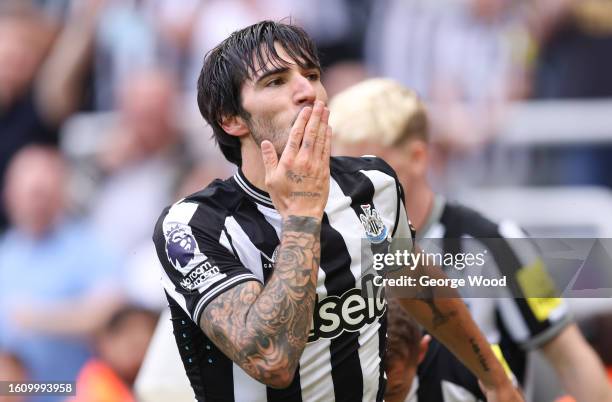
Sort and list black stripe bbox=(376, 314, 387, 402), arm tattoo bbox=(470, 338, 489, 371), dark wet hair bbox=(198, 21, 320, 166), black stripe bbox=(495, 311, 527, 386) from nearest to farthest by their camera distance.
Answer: dark wet hair bbox=(198, 21, 320, 166) < black stripe bbox=(376, 314, 387, 402) < arm tattoo bbox=(470, 338, 489, 371) < black stripe bbox=(495, 311, 527, 386)

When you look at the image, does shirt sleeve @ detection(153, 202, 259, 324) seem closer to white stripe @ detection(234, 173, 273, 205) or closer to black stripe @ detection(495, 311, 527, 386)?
white stripe @ detection(234, 173, 273, 205)

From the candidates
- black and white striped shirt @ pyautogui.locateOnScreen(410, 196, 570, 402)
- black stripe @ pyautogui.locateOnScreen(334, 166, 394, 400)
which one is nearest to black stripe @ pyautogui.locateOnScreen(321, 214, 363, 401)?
black stripe @ pyautogui.locateOnScreen(334, 166, 394, 400)

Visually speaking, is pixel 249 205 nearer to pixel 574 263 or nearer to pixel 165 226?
pixel 165 226

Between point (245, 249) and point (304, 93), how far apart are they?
1.46ft

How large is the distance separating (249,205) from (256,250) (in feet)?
0.48

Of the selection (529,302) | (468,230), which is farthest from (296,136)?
(529,302)

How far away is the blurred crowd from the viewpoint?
664 centimetres

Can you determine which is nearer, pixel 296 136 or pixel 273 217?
pixel 296 136

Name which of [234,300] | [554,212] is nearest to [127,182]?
[554,212]

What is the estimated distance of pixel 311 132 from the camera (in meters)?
2.63

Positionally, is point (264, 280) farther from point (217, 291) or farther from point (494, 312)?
point (494, 312)

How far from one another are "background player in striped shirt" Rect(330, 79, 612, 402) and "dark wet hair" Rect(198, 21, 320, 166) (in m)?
1.14

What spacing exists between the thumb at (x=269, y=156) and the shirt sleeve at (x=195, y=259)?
236 mm

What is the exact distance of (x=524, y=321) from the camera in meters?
3.98
